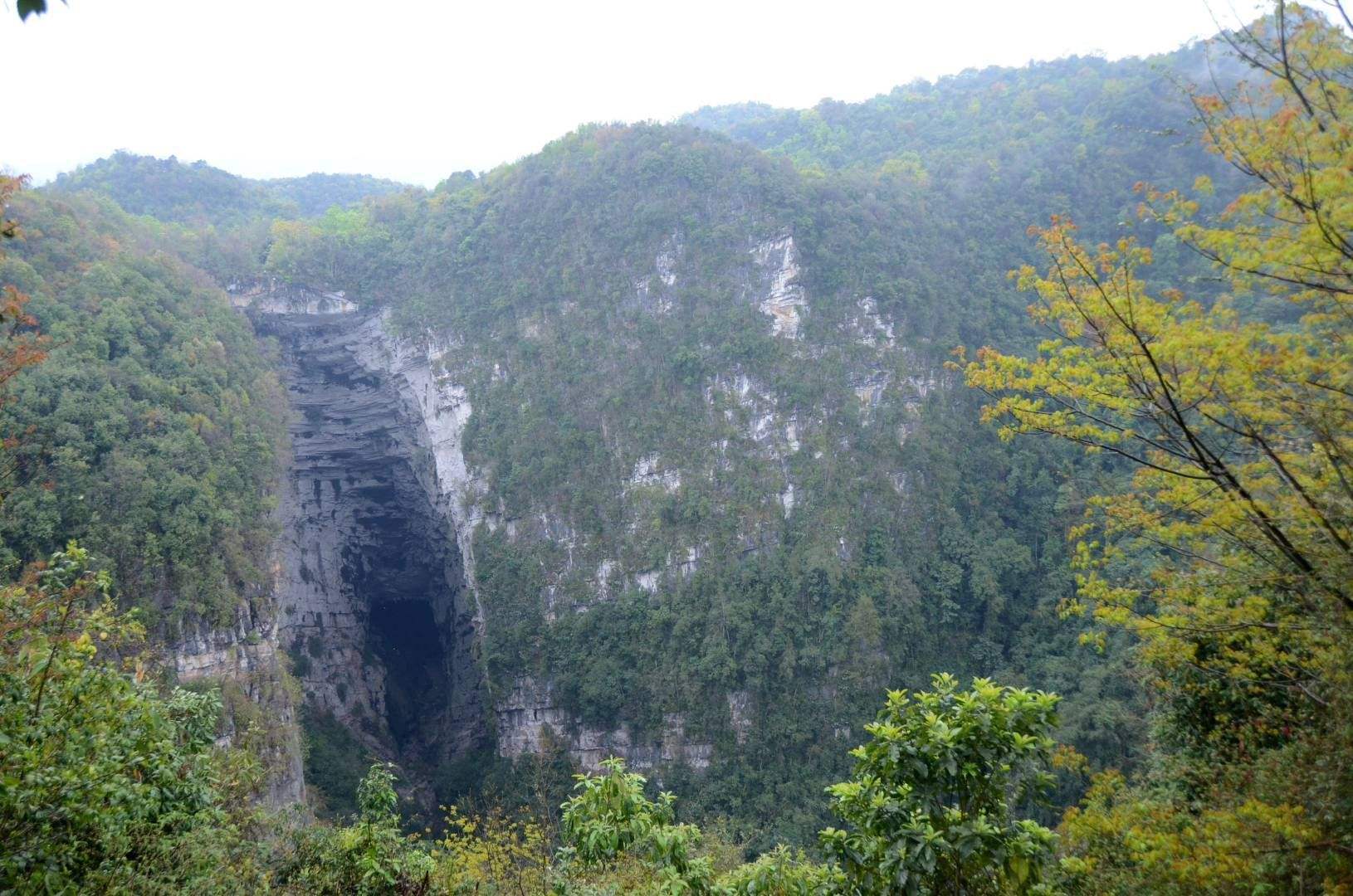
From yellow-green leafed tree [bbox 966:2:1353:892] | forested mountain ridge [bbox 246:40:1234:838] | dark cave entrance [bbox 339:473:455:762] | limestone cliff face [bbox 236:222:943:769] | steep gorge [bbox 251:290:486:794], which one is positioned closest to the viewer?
yellow-green leafed tree [bbox 966:2:1353:892]

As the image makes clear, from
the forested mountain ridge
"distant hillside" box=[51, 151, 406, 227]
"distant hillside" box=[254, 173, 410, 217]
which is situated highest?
"distant hillside" box=[254, 173, 410, 217]

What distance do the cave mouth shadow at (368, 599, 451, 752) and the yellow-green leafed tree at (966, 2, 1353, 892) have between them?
1064 inches

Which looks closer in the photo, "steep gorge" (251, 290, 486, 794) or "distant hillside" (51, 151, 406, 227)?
"steep gorge" (251, 290, 486, 794)

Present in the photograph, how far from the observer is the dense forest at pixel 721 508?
4.27m

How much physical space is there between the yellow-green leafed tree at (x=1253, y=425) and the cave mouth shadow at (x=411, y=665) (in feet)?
88.6

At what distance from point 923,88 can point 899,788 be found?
177ft

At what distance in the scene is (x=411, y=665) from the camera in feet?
96.7

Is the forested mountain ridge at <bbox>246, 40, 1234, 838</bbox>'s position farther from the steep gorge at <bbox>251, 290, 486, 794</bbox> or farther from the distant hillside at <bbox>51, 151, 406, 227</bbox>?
the distant hillside at <bbox>51, 151, 406, 227</bbox>

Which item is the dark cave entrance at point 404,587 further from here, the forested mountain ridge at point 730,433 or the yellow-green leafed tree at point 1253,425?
the yellow-green leafed tree at point 1253,425

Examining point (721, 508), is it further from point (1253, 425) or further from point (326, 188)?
point (326, 188)

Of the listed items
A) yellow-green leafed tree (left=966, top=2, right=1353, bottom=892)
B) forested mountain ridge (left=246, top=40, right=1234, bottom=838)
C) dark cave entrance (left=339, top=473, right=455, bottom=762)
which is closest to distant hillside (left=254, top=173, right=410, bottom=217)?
forested mountain ridge (left=246, top=40, right=1234, bottom=838)

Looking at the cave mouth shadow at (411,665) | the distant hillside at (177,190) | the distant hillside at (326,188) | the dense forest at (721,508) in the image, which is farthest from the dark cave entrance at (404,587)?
the distant hillside at (326,188)

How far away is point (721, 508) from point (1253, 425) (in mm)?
22415

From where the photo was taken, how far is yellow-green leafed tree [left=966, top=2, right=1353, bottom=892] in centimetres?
391
